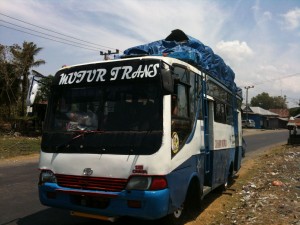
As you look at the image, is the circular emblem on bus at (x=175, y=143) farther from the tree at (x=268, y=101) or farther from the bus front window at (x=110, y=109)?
the tree at (x=268, y=101)

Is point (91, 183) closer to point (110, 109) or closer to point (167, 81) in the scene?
point (110, 109)

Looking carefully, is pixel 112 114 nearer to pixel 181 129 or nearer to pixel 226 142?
pixel 181 129

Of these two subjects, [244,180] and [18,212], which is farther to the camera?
[244,180]

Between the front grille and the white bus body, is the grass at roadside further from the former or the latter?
the front grille

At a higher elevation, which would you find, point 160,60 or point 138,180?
point 160,60

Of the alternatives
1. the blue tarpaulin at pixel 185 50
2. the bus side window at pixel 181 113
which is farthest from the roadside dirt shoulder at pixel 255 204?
the blue tarpaulin at pixel 185 50

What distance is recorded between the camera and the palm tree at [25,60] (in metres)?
30.6

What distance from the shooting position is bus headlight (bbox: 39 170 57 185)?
5.98 meters

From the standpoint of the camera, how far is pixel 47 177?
19.8 feet

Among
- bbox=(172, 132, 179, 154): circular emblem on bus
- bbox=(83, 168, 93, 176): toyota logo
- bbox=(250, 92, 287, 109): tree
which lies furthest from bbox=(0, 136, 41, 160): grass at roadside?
bbox=(250, 92, 287, 109): tree

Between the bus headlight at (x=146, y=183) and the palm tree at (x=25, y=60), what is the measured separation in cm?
2639

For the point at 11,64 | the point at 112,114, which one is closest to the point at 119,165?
the point at 112,114

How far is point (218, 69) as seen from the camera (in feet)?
31.7

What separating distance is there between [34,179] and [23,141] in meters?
13.2
